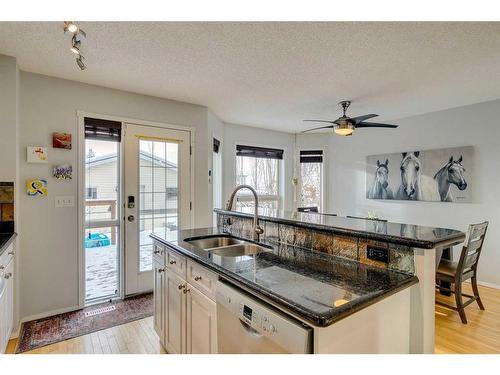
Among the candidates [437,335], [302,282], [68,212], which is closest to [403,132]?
[437,335]

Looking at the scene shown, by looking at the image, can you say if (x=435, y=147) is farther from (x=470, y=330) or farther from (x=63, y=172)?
(x=63, y=172)

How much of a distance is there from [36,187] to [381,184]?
4.78 metres

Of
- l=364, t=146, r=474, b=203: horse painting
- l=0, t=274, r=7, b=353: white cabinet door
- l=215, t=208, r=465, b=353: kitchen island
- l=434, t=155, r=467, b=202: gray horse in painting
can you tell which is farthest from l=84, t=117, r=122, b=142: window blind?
l=434, t=155, r=467, b=202: gray horse in painting

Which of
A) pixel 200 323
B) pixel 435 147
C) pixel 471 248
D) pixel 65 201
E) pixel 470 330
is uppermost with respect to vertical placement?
pixel 435 147

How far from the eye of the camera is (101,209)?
9.96ft

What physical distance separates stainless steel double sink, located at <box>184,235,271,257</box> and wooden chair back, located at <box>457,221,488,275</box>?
196cm

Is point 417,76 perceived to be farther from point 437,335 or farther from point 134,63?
point 134,63

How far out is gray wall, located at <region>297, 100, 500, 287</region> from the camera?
3566mm

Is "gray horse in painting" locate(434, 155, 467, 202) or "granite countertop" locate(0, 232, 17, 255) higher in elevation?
"gray horse in painting" locate(434, 155, 467, 202)

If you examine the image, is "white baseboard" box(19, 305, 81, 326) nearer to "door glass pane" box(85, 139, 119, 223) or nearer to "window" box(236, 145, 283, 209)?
"door glass pane" box(85, 139, 119, 223)

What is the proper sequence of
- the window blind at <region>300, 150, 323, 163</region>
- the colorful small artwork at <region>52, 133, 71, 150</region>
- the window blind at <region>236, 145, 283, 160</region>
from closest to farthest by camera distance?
the colorful small artwork at <region>52, 133, 71, 150</region>, the window blind at <region>236, 145, 283, 160</region>, the window blind at <region>300, 150, 323, 163</region>

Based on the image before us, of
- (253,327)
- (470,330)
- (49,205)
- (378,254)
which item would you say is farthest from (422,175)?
(49,205)

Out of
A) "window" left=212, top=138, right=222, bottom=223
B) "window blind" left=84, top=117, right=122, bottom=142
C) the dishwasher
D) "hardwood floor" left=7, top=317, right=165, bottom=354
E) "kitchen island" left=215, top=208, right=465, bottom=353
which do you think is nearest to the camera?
the dishwasher

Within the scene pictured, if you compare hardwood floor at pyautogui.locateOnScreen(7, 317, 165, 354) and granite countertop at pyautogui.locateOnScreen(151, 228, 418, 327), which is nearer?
granite countertop at pyautogui.locateOnScreen(151, 228, 418, 327)
